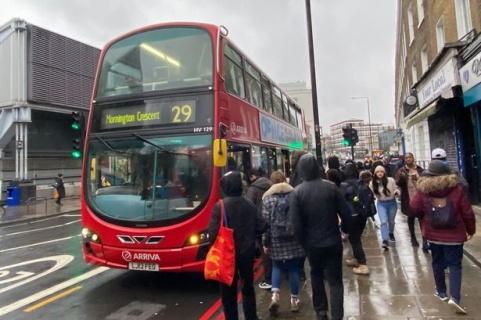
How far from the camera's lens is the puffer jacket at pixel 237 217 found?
4129 millimetres

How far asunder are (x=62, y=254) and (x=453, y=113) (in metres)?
11.6

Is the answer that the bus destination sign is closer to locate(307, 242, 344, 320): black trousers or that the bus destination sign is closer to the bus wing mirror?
the bus wing mirror

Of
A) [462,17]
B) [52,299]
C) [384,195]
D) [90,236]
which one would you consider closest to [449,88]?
[462,17]

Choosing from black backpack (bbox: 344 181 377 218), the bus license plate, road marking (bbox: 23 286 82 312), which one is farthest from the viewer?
black backpack (bbox: 344 181 377 218)

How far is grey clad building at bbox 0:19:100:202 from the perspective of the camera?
2203 centimetres

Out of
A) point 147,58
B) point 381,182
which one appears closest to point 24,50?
point 147,58

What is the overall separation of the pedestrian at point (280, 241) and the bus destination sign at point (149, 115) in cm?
204

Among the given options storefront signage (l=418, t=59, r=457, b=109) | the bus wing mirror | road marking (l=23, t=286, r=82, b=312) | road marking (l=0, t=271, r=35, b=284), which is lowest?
road marking (l=23, t=286, r=82, b=312)

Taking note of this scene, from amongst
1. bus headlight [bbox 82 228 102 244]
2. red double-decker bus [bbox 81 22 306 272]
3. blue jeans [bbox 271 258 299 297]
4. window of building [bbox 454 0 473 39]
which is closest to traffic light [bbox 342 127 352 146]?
window of building [bbox 454 0 473 39]

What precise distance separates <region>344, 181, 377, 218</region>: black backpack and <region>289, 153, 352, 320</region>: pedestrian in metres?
2.20

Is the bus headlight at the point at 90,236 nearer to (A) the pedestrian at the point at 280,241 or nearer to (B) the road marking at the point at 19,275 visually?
(B) the road marking at the point at 19,275

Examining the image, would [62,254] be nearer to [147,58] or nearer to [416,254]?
[147,58]

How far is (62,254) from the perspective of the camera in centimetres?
898

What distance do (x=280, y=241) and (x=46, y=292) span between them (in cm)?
397
